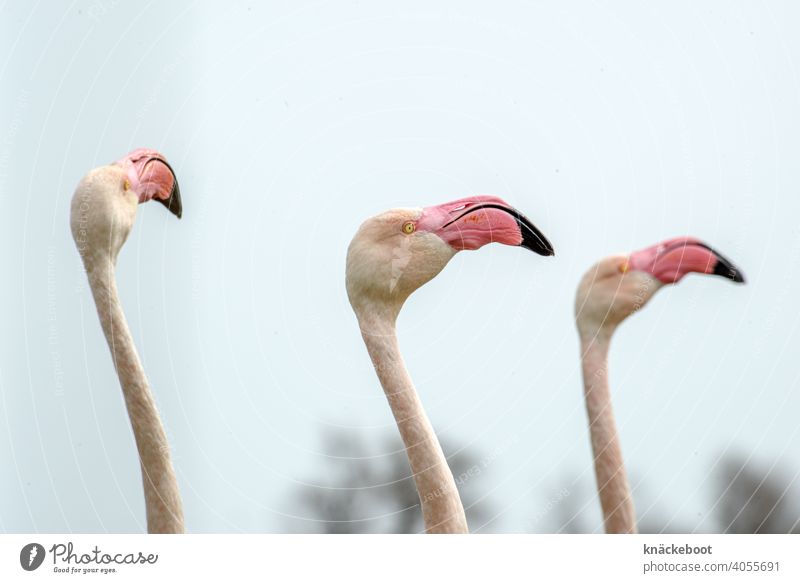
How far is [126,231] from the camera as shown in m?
3.54

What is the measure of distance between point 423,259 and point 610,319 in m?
0.84

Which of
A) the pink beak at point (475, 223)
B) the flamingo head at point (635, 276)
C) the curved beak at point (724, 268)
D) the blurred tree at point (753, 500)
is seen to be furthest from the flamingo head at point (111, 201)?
the blurred tree at point (753, 500)

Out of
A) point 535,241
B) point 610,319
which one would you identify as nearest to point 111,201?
point 535,241

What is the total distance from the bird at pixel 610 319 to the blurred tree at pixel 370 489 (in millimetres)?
367

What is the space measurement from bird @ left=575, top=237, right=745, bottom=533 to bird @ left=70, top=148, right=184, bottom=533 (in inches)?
51.4

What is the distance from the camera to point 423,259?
358cm

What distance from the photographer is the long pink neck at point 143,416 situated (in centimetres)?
350

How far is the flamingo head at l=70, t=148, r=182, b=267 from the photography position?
136 inches

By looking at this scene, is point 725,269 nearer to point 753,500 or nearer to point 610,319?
point 610,319

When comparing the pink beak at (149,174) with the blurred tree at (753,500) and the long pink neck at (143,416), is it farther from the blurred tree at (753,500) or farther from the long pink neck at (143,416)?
the blurred tree at (753,500)
